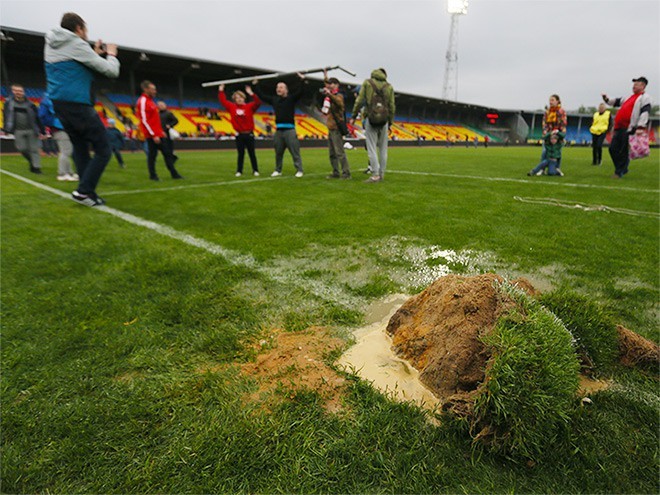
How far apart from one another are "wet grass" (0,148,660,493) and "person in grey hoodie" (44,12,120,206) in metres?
1.30

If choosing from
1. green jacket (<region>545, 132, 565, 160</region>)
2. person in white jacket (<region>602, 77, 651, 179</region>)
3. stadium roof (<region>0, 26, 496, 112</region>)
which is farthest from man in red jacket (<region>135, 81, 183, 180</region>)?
stadium roof (<region>0, 26, 496, 112</region>)

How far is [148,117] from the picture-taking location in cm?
787

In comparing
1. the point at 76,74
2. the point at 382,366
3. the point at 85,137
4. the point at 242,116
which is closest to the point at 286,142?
the point at 242,116

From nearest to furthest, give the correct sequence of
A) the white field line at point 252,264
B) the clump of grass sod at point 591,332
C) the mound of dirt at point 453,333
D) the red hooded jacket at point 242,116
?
1. the mound of dirt at point 453,333
2. the clump of grass sod at point 591,332
3. the white field line at point 252,264
4. the red hooded jacket at point 242,116

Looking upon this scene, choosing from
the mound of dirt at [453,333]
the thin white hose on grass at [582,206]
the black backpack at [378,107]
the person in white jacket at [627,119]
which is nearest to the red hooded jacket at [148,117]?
the black backpack at [378,107]

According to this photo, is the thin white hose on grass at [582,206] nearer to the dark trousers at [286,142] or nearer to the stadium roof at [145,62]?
the dark trousers at [286,142]

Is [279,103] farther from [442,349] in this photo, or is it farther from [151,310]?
[442,349]

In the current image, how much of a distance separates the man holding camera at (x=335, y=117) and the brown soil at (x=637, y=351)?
698 cm

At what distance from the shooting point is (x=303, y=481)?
1.07 m

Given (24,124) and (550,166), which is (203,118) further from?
(550,166)

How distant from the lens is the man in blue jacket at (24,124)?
27.5 ft

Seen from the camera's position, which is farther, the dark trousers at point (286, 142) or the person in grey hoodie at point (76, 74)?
the dark trousers at point (286, 142)

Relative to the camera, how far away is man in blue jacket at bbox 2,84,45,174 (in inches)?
330

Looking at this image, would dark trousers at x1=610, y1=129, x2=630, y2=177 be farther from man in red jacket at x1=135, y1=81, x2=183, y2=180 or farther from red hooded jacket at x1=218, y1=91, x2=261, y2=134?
man in red jacket at x1=135, y1=81, x2=183, y2=180
